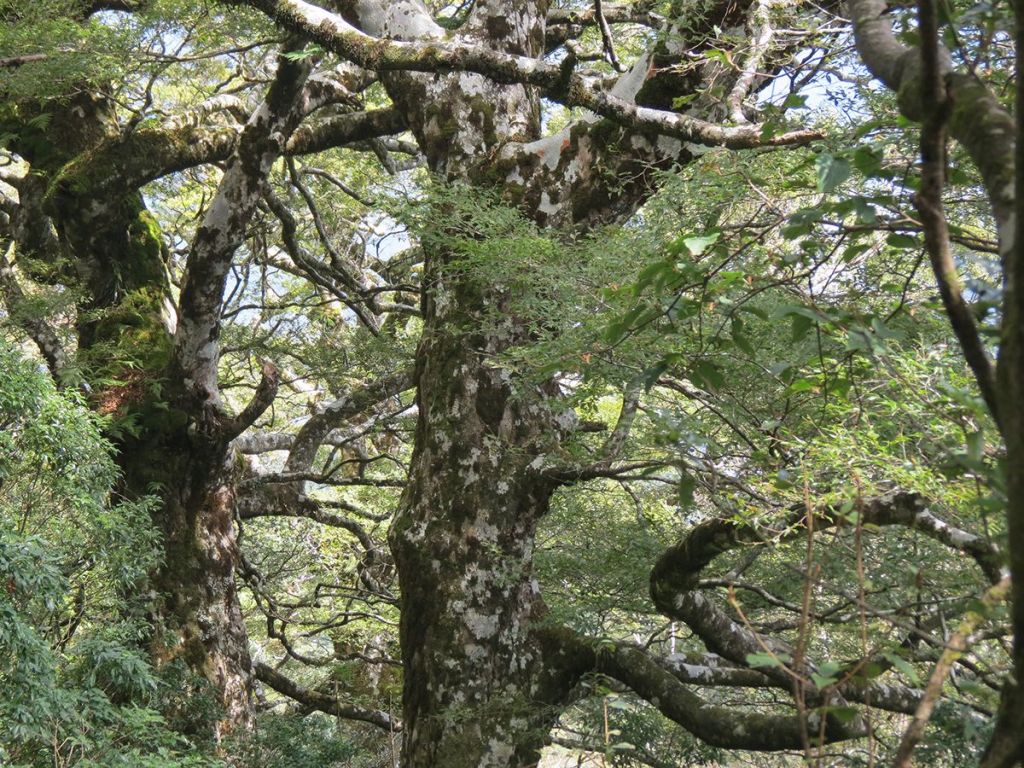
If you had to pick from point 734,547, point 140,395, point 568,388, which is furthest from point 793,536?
point 140,395

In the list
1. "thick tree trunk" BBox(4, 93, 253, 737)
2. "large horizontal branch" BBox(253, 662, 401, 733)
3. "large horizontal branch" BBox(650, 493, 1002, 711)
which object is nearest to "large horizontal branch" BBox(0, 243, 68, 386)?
"thick tree trunk" BBox(4, 93, 253, 737)

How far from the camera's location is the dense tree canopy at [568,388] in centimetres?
149

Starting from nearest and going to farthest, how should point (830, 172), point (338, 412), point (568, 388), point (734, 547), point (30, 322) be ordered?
point (830, 172)
point (734, 547)
point (568, 388)
point (30, 322)
point (338, 412)

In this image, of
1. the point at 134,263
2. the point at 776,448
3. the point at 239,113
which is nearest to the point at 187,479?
the point at 134,263

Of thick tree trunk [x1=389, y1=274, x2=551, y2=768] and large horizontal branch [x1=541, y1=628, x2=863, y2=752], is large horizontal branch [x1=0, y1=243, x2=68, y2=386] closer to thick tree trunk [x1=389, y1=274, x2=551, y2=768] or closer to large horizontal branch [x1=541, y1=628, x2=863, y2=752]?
thick tree trunk [x1=389, y1=274, x2=551, y2=768]

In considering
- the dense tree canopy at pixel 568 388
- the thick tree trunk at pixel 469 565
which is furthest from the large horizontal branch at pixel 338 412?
the thick tree trunk at pixel 469 565

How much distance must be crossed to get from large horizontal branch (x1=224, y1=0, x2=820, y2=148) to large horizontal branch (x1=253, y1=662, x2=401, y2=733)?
5131 mm

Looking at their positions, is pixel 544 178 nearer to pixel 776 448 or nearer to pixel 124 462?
pixel 776 448

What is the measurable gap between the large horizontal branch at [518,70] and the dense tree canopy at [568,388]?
0.6 inches

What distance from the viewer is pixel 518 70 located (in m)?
3.00

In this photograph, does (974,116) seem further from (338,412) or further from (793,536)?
(338,412)

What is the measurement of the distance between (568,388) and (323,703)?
3596mm

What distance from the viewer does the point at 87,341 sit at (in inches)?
242

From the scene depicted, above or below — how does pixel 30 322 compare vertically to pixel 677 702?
above
